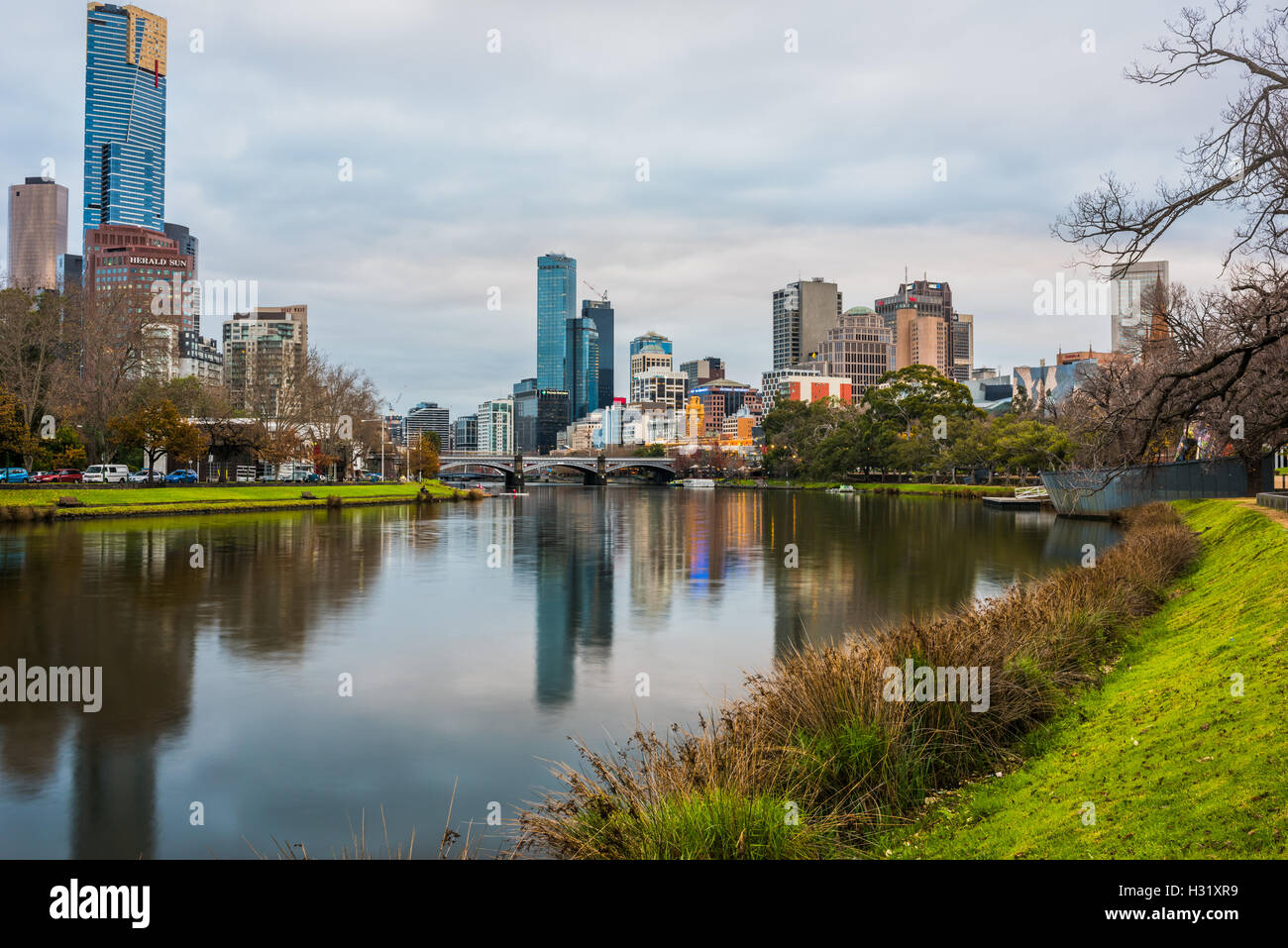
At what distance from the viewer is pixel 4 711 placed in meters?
13.2

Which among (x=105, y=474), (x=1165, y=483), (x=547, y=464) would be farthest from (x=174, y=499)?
(x=547, y=464)

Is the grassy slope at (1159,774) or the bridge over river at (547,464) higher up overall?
the bridge over river at (547,464)

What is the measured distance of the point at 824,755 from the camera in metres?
9.26

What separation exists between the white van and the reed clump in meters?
62.9

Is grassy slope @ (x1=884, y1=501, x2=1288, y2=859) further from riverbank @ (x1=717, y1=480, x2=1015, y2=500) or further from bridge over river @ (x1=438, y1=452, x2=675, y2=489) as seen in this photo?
bridge over river @ (x1=438, y1=452, x2=675, y2=489)

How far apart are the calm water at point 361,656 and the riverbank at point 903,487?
55.8 m

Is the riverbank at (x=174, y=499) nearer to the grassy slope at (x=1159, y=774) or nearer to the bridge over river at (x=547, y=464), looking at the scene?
the grassy slope at (x=1159, y=774)

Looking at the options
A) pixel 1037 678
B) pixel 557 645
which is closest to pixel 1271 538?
pixel 1037 678

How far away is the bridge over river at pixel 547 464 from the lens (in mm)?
147000

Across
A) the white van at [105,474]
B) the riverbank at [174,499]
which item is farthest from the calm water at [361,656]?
the white van at [105,474]

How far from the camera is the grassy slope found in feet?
22.1

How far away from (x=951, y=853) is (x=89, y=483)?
66.9 m

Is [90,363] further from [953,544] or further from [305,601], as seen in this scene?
[953,544]

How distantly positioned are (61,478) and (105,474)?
9.05 ft
